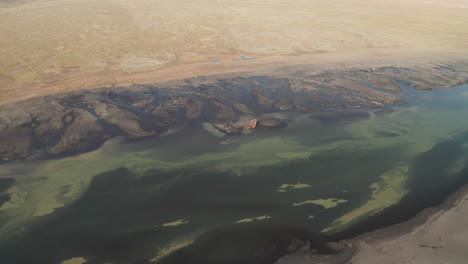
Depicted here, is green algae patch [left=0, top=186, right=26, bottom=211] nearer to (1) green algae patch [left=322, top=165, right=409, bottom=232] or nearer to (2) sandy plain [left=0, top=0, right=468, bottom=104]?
(2) sandy plain [left=0, top=0, right=468, bottom=104]

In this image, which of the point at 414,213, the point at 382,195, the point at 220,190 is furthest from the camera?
the point at 220,190

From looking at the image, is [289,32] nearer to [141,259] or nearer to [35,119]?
[35,119]

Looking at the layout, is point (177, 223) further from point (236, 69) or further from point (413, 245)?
point (236, 69)

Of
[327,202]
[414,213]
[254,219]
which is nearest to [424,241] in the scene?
[414,213]

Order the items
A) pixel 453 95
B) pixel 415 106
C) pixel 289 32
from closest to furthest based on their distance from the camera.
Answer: pixel 415 106
pixel 453 95
pixel 289 32

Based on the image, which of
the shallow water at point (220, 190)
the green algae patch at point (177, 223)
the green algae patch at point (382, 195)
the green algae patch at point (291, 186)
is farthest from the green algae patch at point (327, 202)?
the green algae patch at point (177, 223)

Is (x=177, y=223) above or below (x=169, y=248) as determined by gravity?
above

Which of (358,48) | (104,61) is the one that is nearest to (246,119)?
(104,61)
